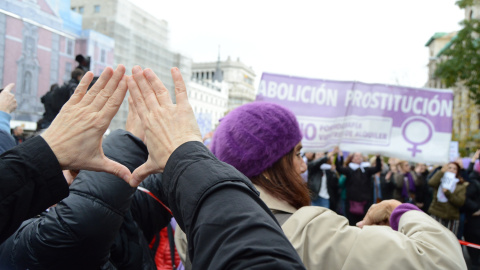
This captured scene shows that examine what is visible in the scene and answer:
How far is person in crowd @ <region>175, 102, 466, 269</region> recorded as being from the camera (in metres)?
1.31

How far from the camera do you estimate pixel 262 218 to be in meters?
0.80

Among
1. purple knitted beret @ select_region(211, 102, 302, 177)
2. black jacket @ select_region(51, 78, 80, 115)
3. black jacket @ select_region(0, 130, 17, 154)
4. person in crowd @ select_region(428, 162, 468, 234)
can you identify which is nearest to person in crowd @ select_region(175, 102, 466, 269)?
purple knitted beret @ select_region(211, 102, 302, 177)

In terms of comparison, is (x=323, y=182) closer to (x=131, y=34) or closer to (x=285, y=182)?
(x=285, y=182)

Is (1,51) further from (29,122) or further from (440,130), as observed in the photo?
(440,130)

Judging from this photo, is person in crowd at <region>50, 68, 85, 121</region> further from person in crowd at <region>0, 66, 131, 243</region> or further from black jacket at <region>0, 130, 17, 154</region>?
person in crowd at <region>0, 66, 131, 243</region>

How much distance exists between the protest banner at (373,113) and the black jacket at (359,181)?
186 centimetres

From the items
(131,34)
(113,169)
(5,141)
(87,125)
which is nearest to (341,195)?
(5,141)

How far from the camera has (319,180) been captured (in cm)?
765

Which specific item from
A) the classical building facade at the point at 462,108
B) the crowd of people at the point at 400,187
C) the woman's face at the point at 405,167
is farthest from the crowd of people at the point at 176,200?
the classical building facade at the point at 462,108

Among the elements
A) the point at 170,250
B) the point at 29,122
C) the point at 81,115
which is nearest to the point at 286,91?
the point at 170,250

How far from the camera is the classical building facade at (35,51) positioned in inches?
884

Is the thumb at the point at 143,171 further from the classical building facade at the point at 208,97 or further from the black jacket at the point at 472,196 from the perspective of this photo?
the classical building facade at the point at 208,97

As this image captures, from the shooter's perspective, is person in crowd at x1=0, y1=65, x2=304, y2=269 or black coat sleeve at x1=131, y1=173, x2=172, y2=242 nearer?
person in crowd at x1=0, y1=65, x2=304, y2=269

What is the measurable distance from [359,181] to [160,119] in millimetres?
7216
